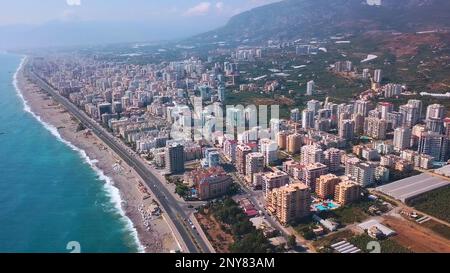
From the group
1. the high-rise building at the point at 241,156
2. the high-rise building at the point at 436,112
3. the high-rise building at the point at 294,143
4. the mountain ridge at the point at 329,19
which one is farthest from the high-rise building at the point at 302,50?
the high-rise building at the point at 241,156

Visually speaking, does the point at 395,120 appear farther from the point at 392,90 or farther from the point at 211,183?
the point at 211,183

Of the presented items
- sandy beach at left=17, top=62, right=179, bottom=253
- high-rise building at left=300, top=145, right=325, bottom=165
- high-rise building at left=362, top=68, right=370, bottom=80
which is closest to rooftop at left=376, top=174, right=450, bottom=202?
high-rise building at left=300, top=145, right=325, bottom=165

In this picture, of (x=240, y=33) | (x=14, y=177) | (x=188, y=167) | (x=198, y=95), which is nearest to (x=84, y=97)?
(x=198, y=95)

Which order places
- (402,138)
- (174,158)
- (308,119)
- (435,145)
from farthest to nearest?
1. (308,119)
2. (402,138)
3. (435,145)
4. (174,158)

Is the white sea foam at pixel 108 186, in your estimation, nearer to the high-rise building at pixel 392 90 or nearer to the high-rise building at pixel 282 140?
the high-rise building at pixel 282 140

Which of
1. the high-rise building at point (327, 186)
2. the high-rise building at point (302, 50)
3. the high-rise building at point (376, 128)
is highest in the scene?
the high-rise building at point (302, 50)

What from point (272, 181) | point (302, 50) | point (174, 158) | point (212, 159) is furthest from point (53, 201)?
point (302, 50)
